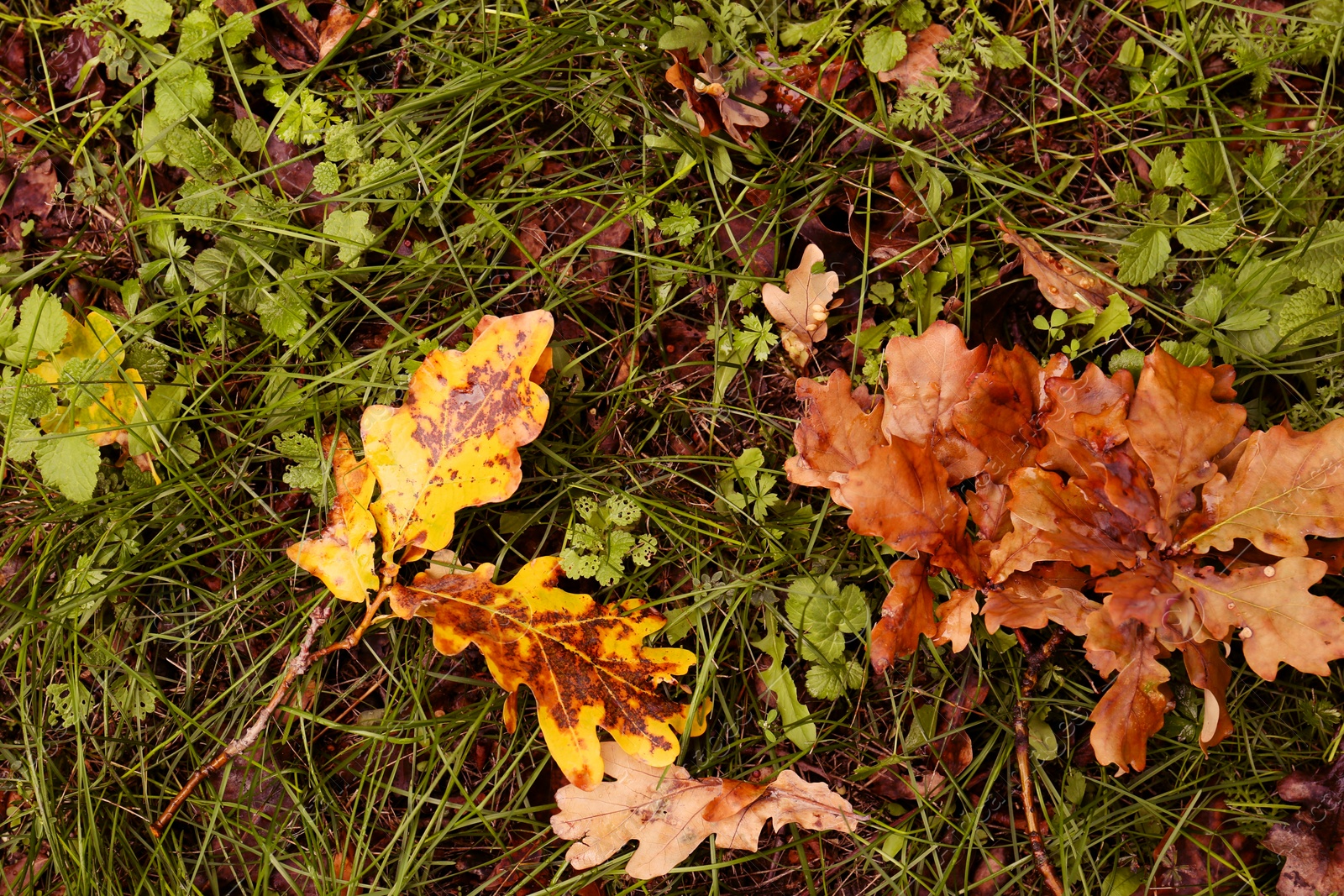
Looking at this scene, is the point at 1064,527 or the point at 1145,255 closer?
the point at 1064,527

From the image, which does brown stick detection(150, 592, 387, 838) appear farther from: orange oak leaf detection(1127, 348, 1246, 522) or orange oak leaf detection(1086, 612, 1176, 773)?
orange oak leaf detection(1127, 348, 1246, 522)

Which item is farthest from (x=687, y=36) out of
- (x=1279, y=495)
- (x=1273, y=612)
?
(x=1273, y=612)

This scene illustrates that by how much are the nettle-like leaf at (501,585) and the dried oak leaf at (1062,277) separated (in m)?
1.31

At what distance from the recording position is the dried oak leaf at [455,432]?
2152mm

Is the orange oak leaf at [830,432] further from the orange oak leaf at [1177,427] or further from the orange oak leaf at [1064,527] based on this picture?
the orange oak leaf at [1177,427]

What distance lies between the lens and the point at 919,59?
2.39 meters

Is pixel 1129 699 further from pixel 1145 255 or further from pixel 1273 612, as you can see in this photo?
pixel 1145 255

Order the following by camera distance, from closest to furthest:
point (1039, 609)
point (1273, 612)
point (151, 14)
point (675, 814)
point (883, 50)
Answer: point (1273, 612), point (1039, 609), point (675, 814), point (883, 50), point (151, 14)

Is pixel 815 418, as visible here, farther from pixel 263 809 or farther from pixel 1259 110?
pixel 263 809

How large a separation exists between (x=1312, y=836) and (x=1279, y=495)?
94cm

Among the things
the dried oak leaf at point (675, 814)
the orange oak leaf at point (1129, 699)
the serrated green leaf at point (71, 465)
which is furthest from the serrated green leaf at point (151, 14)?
the orange oak leaf at point (1129, 699)

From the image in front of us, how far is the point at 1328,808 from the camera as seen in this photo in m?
2.15

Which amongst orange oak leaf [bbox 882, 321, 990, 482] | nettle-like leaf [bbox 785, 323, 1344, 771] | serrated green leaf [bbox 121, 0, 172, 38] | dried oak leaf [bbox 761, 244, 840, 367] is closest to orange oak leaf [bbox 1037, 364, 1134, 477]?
nettle-like leaf [bbox 785, 323, 1344, 771]

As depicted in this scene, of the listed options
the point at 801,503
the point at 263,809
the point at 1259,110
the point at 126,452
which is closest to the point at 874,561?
the point at 801,503
